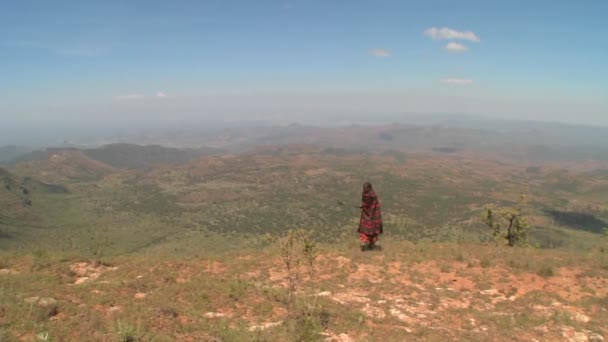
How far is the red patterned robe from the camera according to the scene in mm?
19016

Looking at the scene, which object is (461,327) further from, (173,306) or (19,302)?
(19,302)

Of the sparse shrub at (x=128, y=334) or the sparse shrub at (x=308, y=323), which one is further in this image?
the sparse shrub at (x=308, y=323)

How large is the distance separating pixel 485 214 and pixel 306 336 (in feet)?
107

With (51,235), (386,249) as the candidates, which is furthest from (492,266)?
(51,235)

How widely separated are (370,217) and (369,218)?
112 mm

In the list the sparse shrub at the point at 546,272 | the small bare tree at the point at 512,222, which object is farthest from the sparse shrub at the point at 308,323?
the small bare tree at the point at 512,222

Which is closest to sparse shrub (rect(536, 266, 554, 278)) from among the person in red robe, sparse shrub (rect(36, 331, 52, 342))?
the person in red robe

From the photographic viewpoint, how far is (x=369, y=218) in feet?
63.8

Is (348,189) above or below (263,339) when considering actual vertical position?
below

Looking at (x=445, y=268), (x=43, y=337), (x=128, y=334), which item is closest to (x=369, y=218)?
(x=445, y=268)

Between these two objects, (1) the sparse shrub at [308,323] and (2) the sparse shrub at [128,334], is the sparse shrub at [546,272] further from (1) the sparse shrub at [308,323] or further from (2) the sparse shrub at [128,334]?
(2) the sparse shrub at [128,334]

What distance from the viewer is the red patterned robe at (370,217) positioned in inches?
749

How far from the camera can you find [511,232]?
3450 cm

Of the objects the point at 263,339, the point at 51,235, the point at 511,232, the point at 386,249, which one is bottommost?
the point at 51,235
